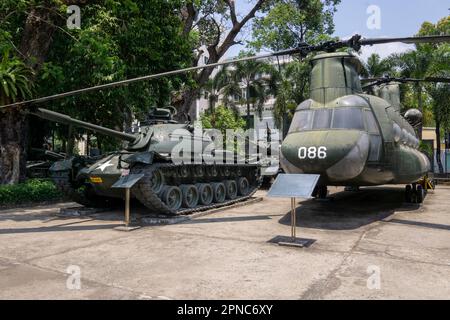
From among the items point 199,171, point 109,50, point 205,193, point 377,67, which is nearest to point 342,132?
point 199,171

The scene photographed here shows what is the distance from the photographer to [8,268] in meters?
6.34

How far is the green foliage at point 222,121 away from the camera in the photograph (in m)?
37.8

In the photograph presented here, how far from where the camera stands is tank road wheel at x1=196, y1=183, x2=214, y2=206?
1255 centimetres

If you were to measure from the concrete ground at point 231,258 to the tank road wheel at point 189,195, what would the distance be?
3.25ft

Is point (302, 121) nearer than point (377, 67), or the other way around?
point (302, 121)

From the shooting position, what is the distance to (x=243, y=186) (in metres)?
15.2

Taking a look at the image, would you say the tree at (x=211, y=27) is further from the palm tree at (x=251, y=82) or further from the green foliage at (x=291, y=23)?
the palm tree at (x=251, y=82)

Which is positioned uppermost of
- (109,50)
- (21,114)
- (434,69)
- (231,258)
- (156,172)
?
(434,69)

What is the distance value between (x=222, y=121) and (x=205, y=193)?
25666 mm

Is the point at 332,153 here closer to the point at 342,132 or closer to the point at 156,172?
the point at 342,132

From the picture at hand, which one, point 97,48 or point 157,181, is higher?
point 97,48

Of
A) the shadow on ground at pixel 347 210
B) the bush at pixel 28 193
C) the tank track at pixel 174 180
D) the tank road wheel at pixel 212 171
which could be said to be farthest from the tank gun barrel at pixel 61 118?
the bush at pixel 28 193
